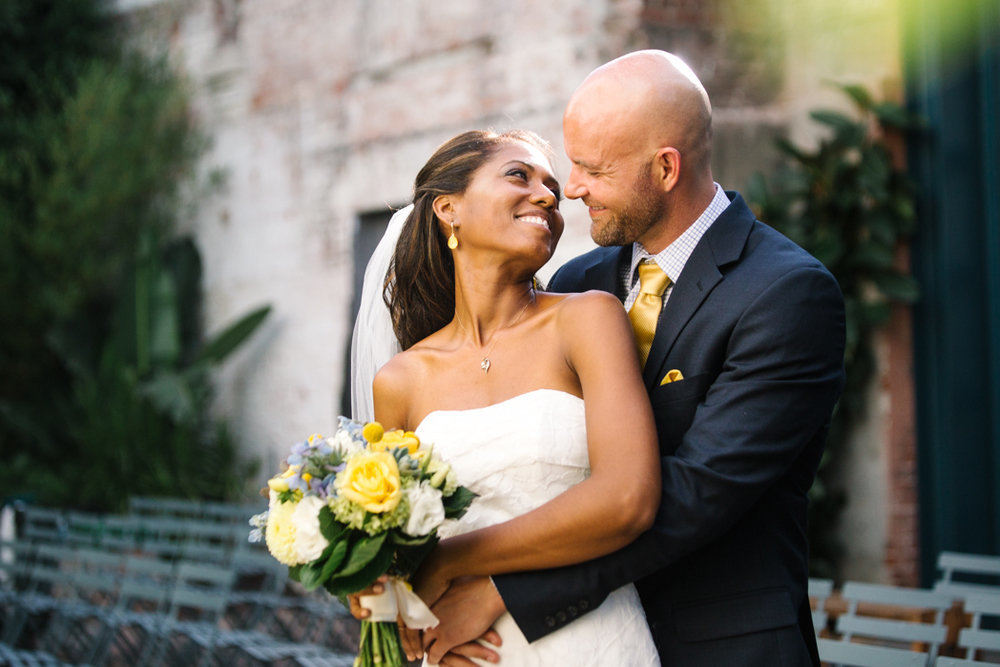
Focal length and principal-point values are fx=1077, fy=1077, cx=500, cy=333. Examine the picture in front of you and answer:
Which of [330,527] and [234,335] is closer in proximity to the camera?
[330,527]

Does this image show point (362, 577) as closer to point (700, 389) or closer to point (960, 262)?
point (700, 389)

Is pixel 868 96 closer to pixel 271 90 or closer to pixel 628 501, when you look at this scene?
pixel 628 501

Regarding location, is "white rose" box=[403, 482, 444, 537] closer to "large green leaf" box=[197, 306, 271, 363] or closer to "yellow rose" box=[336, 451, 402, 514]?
"yellow rose" box=[336, 451, 402, 514]

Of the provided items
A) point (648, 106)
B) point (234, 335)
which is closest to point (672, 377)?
point (648, 106)

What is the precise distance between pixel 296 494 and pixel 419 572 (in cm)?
31

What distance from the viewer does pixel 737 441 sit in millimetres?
2213

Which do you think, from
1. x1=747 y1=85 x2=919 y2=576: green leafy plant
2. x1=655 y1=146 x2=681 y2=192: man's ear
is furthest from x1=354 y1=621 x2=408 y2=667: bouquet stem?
x1=747 y1=85 x2=919 y2=576: green leafy plant

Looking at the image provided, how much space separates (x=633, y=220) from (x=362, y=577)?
1.06 meters

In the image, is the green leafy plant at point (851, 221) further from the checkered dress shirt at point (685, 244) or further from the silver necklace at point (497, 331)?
the silver necklace at point (497, 331)

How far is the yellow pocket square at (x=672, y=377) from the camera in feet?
7.91

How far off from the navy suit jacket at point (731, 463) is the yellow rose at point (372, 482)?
0.35 metres

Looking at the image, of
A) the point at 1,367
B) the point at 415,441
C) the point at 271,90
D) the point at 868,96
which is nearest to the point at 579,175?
the point at 415,441

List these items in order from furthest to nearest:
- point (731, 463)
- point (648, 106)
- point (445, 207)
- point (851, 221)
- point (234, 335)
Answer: point (234, 335), point (851, 221), point (445, 207), point (648, 106), point (731, 463)

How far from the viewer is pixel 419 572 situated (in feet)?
7.43
